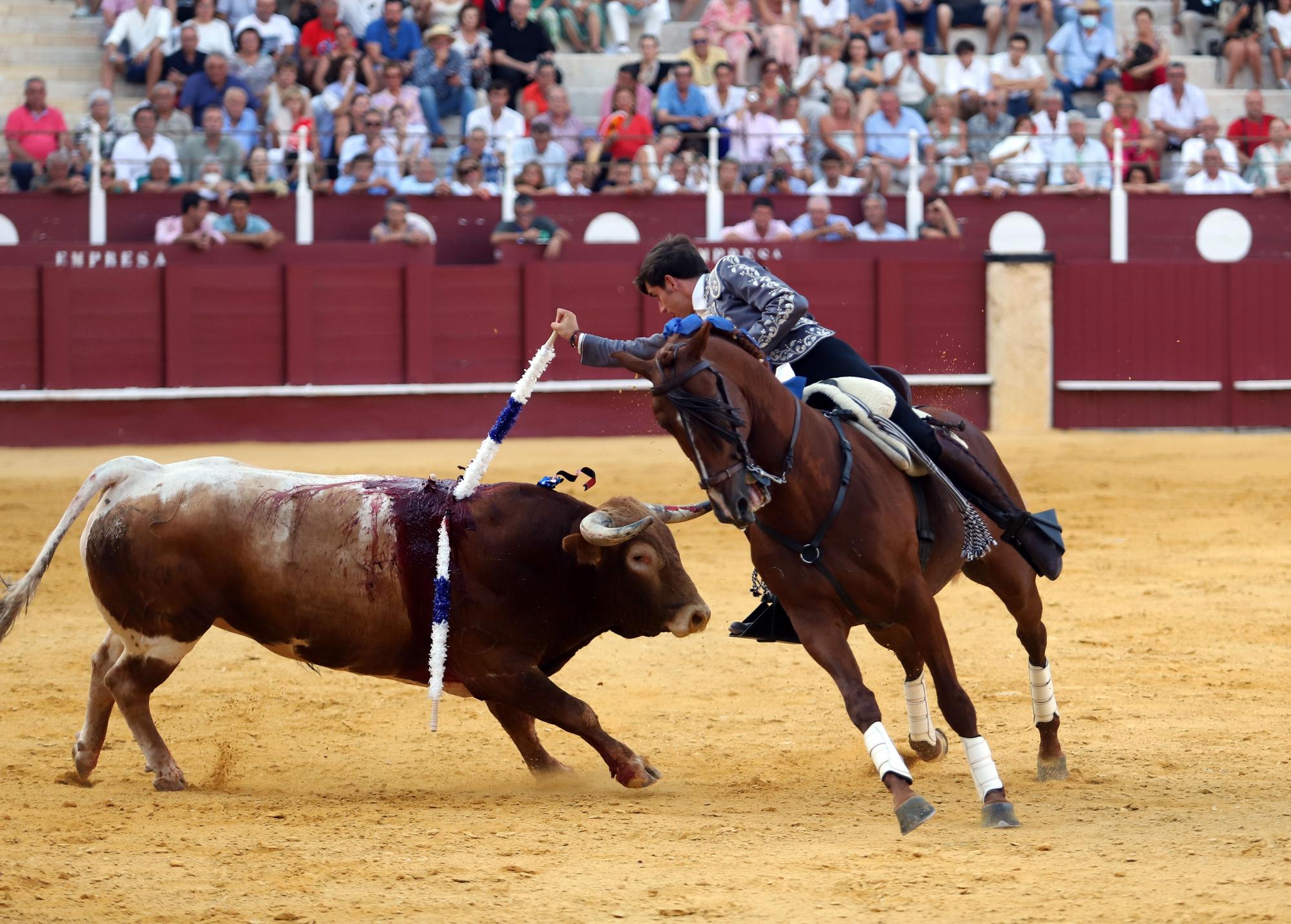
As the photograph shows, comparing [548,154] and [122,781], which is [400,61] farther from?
[122,781]

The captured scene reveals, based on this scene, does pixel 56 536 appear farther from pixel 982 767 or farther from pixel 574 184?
pixel 574 184

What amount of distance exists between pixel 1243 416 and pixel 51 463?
31.8 feet

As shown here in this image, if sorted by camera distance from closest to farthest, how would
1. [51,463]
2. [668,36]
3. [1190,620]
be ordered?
[1190,620] < [51,463] < [668,36]

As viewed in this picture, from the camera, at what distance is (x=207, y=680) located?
7.08 m

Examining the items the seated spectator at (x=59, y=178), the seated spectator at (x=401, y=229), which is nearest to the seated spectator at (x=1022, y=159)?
the seated spectator at (x=401, y=229)

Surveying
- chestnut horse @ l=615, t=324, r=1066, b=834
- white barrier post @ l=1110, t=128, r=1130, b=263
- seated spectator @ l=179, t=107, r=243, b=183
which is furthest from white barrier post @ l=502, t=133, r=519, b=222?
chestnut horse @ l=615, t=324, r=1066, b=834

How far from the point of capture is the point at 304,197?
43.8 ft

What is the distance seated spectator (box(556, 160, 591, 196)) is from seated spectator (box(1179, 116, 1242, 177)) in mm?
A: 5289

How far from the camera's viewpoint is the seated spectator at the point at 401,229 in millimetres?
13188

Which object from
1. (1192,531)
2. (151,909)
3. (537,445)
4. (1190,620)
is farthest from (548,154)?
(151,909)

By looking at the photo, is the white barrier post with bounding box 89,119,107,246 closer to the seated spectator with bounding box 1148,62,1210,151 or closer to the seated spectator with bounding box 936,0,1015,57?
the seated spectator with bounding box 936,0,1015,57

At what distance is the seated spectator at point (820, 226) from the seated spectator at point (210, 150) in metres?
4.53

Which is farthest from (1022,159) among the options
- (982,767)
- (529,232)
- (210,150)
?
(982,767)

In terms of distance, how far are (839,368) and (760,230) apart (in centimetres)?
860
